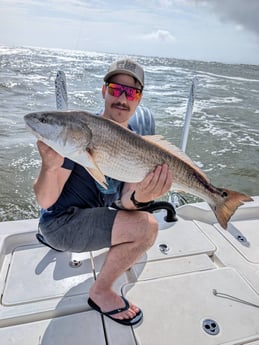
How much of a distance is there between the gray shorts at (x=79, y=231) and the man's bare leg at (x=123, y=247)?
8 centimetres

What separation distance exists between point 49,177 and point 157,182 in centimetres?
73

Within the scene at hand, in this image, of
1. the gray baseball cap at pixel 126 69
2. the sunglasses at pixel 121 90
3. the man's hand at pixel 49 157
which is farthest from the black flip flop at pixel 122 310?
the gray baseball cap at pixel 126 69

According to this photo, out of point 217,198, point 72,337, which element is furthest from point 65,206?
point 217,198

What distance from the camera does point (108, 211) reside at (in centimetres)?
255

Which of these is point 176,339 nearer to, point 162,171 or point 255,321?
point 255,321

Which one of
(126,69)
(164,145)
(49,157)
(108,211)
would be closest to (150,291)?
(108,211)

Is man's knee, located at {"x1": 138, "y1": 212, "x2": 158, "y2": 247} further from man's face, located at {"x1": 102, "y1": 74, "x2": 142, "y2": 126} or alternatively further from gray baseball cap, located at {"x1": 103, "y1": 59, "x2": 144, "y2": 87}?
gray baseball cap, located at {"x1": 103, "y1": 59, "x2": 144, "y2": 87}

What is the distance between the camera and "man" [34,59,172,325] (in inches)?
86.6

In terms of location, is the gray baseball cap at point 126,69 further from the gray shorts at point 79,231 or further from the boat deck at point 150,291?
the boat deck at point 150,291

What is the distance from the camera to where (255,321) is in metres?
2.15

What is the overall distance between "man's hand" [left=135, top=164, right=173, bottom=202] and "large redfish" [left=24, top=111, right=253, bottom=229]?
36 millimetres

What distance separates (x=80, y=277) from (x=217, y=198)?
1.20 metres

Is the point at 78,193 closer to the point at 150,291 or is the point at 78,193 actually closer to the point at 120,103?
the point at 120,103

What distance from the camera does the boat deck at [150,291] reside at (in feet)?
6.61
